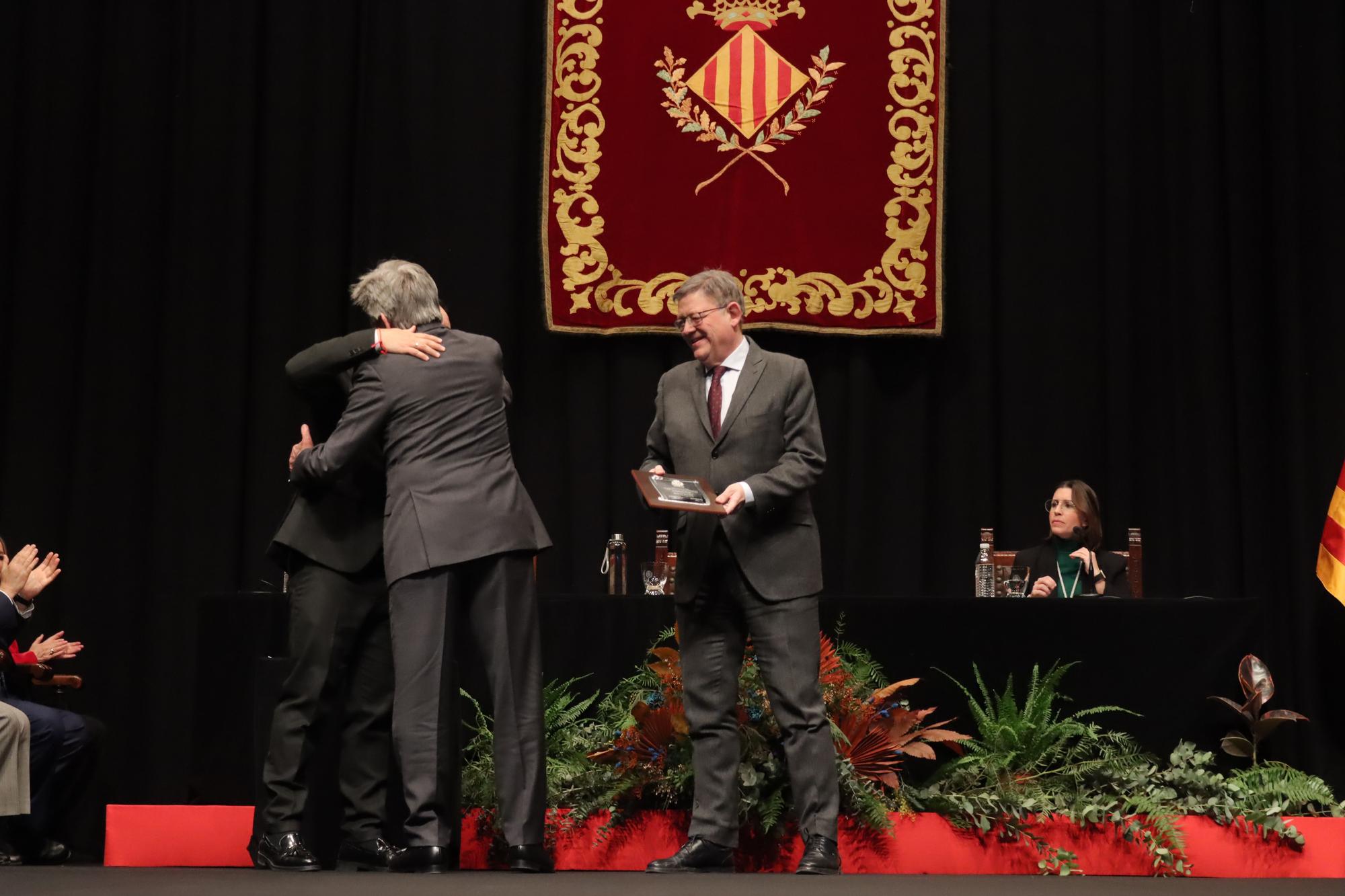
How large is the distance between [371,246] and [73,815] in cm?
247

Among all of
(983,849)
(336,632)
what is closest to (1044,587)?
(983,849)

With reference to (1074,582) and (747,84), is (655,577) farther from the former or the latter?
(747,84)

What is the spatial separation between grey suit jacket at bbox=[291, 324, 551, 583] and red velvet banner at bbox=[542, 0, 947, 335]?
239 cm

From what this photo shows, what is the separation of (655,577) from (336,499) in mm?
1620

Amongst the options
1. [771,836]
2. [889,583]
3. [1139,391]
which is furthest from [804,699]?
[1139,391]

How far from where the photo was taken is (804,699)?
3.62m

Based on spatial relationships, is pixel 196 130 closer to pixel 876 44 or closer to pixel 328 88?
pixel 328 88

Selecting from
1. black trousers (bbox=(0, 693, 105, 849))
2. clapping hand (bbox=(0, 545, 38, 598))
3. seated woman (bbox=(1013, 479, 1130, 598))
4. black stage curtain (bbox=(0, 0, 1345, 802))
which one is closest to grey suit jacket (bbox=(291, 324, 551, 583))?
clapping hand (bbox=(0, 545, 38, 598))

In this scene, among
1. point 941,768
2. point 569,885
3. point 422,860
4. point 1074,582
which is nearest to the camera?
point 569,885

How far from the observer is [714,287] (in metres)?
3.81

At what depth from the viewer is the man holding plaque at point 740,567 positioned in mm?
3613

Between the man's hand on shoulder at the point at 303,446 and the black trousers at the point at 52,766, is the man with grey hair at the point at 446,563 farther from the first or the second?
the black trousers at the point at 52,766

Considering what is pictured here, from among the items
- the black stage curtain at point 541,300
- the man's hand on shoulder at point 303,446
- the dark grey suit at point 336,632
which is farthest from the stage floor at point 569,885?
the black stage curtain at point 541,300

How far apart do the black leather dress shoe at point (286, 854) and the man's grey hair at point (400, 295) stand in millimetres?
1251
